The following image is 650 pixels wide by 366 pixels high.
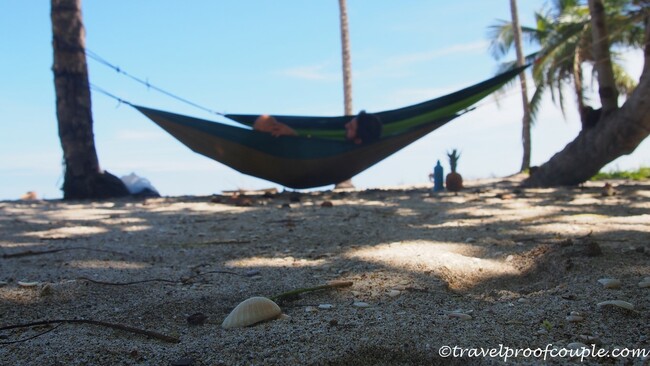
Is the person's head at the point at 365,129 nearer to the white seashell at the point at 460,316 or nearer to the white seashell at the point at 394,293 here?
the white seashell at the point at 394,293

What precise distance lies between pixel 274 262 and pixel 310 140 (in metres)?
2.33

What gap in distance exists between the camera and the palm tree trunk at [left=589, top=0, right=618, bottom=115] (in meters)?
4.29

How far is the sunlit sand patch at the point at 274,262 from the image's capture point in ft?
6.41

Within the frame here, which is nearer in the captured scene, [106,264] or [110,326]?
[110,326]

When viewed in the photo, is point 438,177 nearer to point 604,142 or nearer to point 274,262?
point 604,142

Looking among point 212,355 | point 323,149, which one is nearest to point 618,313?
point 212,355

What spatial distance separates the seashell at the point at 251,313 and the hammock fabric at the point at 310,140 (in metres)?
2.89

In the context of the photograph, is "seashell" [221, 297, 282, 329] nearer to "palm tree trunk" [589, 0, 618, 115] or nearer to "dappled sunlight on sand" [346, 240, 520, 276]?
"dappled sunlight on sand" [346, 240, 520, 276]

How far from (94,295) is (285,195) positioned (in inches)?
130

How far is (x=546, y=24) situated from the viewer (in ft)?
44.2

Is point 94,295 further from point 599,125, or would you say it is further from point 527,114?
point 527,114

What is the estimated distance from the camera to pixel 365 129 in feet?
14.5

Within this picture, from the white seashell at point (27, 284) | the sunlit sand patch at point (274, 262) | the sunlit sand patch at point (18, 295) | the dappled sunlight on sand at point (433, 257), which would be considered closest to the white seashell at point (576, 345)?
the dappled sunlight on sand at point (433, 257)

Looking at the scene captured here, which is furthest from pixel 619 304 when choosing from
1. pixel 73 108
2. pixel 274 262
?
pixel 73 108
